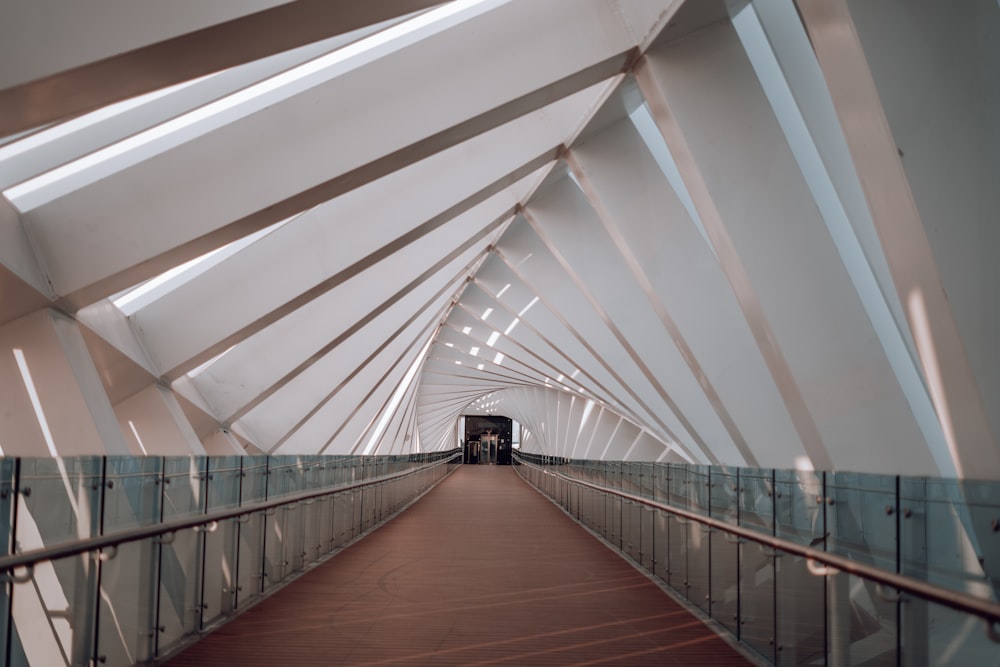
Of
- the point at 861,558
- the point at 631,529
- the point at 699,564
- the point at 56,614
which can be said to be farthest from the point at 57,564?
the point at 631,529

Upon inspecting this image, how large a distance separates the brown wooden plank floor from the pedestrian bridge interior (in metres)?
0.07

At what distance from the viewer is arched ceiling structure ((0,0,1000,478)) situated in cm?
726

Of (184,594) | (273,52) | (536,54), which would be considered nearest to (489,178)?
(536,54)

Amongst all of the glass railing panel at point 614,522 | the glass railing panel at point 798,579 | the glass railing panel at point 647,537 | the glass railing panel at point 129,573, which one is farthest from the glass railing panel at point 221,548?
the glass railing panel at point 614,522

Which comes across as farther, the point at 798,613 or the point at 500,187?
the point at 500,187

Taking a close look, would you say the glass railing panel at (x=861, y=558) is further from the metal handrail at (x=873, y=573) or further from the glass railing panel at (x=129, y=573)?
the glass railing panel at (x=129, y=573)

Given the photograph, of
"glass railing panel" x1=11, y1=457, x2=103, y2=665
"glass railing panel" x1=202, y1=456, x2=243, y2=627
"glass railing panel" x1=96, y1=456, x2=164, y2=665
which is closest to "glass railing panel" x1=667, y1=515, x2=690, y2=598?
"glass railing panel" x1=202, y1=456, x2=243, y2=627

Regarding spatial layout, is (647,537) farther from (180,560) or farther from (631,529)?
(180,560)

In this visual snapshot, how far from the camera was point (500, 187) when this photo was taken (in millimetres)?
14133

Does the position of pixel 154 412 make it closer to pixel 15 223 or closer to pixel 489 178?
pixel 15 223

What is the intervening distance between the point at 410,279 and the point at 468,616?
10.0 metres

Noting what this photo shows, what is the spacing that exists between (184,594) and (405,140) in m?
5.34

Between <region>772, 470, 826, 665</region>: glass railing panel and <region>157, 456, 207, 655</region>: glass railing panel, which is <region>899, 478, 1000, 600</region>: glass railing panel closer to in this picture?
<region>772, 470, 826, 665</region>: glass railing panel

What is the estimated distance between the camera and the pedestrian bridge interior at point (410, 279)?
5273 mm
